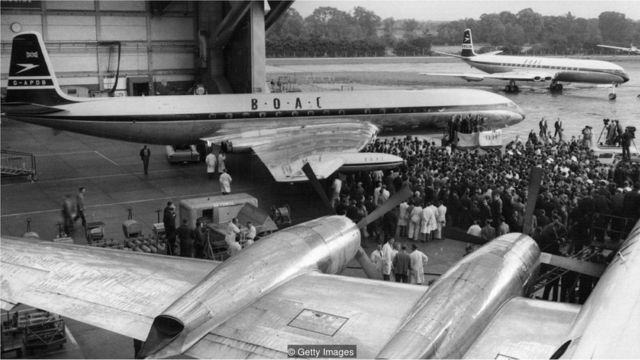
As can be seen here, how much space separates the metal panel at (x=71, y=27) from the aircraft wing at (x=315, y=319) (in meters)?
39.3

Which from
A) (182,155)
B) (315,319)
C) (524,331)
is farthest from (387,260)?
(182,155)

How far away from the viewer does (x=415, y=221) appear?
1805cm

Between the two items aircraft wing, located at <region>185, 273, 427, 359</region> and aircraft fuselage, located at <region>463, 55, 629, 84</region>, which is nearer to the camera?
aircraft wing, located at <region>185, 273, 427, 359</region>

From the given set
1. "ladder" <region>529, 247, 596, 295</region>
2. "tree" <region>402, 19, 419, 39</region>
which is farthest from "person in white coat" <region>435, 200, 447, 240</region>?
"tree" <region>402, 19, 419, 39</region>

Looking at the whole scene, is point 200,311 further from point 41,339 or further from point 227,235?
point 227,235

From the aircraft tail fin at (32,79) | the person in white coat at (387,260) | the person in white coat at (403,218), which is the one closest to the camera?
the person in white coat at (387,260)

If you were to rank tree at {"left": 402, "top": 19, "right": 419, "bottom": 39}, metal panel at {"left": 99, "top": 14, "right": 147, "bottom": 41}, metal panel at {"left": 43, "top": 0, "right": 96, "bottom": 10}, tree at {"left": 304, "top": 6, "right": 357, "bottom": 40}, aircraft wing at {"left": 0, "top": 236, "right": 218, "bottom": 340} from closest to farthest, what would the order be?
aircraft wing at {"left": 0, "top": 236, "right": 218, "bottom": 340} < metal panel at {"left": 43, "top": 0, "right": 96, "bottom": 10} < metal panel at {"left": 99, "top": 14, "right": 147, "bottom": 41} < tree at {"left": 304, "top": 6, "right": 357, "bottom": 40} < tree at {"left": 402, "top": 19, "right": 419, "bottom": 39}

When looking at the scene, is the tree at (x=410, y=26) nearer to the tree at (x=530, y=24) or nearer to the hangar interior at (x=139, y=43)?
the tree at (x=530, y=24)

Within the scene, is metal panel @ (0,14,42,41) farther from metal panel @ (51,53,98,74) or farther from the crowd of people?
the crowd of people

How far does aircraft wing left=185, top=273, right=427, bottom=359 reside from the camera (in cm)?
684

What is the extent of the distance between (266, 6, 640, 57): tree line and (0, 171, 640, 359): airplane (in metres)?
59.9

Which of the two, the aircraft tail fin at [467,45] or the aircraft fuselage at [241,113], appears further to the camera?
the aircraft tail fin at [467,45]

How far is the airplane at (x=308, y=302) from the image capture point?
646 centimetres

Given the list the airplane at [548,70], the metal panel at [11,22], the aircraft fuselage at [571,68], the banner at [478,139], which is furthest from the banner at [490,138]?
the aircraft fuselage at [571,68]
